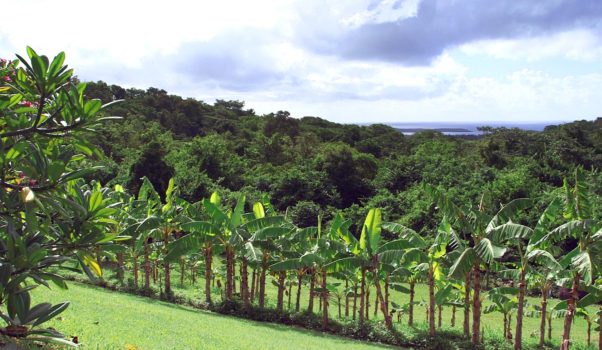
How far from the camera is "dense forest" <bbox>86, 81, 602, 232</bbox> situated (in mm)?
32188

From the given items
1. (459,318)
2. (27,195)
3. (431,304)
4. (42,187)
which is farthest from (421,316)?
(27,195)

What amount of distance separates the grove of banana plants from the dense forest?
16.8 ft

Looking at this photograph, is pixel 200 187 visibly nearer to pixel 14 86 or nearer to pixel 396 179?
pixel 396 179

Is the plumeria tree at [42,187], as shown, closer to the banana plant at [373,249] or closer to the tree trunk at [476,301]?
the banana plant at [373,249]

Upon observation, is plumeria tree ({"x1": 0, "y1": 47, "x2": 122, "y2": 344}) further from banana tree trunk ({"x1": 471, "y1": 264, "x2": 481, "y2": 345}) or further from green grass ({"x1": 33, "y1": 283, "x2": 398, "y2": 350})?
banana tree trunk ({"x1": 471, "y1": 264, "x2": 481, "y2": 345})

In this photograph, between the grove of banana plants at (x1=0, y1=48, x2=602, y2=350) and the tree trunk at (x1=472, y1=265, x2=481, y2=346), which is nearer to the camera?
the grove of banana plants at (x1=0, y1=48, x2=602, y2=350)

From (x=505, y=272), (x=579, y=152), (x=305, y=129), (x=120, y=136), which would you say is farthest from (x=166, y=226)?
(x=305, y=129)

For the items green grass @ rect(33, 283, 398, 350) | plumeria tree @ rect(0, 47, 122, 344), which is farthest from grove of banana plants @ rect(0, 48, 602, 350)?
green grass @ rect(33, 283, 398, 350)

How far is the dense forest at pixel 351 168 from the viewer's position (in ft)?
106

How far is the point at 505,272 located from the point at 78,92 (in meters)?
14.8

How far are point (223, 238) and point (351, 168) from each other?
24.2m

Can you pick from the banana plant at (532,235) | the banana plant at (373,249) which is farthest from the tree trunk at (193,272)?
the banana plant at (532,235)

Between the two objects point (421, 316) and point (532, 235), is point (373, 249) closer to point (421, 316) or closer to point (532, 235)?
point (532, 235)

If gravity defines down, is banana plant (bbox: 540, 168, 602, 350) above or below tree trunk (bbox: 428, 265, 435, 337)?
above
